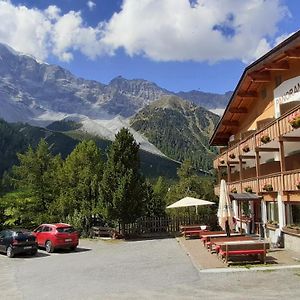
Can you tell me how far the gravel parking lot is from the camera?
12719 mm

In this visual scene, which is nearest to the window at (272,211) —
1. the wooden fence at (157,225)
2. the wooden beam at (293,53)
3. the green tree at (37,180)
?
the wooden beam at (293,53)

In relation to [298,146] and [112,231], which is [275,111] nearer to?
[298,146]

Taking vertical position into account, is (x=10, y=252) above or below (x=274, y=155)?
below

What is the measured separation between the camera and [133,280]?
15039 mm

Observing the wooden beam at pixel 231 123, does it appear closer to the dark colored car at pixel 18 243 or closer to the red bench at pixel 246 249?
the dark colored car at pixel 18 243

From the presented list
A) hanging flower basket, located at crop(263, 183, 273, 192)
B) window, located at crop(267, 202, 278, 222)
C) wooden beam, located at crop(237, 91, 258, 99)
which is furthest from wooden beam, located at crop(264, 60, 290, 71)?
window, located at crop(267, 202, 278, 222)

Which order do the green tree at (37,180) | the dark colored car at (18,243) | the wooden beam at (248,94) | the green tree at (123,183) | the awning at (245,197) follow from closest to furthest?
the dark colored car at (18,243) → the awning at (245,197) → the green tree at (123,183) → the wooden beam at (248,94) → the green tree at (37,180)

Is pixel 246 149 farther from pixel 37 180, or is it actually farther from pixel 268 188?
pixel 37 180

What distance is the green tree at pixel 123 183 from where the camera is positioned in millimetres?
29719

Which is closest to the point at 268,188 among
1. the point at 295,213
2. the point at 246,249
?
the point at 295,213

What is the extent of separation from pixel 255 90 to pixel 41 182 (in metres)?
19.7

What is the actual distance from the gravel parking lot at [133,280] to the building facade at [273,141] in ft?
18.7

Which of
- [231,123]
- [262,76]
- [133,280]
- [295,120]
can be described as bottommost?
[133,280]

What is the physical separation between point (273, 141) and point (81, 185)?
17.9m
